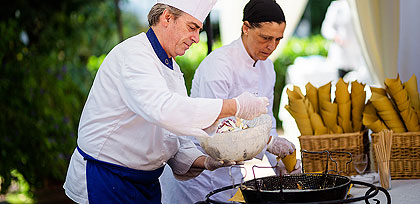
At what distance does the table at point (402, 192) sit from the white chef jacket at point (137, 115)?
28.8 inches

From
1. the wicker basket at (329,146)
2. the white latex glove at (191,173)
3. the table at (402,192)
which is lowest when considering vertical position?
the table at (402,192)

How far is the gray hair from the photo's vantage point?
5.87 feet

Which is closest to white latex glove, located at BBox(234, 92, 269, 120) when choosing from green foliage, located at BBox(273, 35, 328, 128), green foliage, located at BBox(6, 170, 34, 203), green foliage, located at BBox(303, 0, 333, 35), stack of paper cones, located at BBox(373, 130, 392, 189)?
stack of paper cones, located at BBox(373, 130, 392, 189)

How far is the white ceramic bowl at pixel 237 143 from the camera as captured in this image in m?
1.60

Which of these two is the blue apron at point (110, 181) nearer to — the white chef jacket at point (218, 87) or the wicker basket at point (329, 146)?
the white chef jacket at point (218, 87)

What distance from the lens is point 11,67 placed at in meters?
5.00

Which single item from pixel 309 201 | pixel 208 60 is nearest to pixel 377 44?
pixel 208 60

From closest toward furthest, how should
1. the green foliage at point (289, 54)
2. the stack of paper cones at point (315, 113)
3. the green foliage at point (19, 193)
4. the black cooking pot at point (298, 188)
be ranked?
the black cooking pot at point (298, 188)
the stack of paper cones at point (315, 113)
the green foliage at point (19, 193)
the green foliage at point (289, 54)

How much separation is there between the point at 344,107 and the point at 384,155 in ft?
1.13

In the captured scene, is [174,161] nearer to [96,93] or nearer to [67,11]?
[96,93]

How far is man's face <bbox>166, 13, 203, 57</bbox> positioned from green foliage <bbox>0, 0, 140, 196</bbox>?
3.48 m

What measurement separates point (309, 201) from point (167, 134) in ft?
2.05

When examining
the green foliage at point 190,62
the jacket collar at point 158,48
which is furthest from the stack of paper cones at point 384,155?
the green foliage at point 190,62

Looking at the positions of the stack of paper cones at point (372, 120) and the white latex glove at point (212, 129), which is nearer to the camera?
the white latex glove at point (212, 129)
